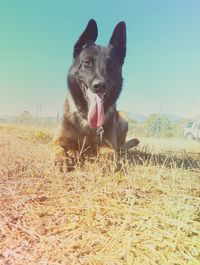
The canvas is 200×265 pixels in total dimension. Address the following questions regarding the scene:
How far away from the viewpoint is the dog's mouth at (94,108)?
242 centimetres

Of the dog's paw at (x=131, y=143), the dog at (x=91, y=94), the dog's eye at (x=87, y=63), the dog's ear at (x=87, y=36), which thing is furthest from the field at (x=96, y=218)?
the dog's paw at (x=131, y=143)

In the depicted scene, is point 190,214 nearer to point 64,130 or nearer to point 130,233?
point 130,233

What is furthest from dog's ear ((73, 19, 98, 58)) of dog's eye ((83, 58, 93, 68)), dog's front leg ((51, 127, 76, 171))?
dog's front leg ((51, 127, 76, 171))

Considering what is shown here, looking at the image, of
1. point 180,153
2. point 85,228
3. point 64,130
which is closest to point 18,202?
point 85,228

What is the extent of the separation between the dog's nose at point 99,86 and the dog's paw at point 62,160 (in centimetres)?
39

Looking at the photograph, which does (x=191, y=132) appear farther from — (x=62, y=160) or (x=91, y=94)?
(x=62, y=160)

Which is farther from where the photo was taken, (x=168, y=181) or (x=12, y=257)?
(x=168, y=181)

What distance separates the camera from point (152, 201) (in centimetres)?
150

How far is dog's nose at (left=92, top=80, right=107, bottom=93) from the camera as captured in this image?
232cm

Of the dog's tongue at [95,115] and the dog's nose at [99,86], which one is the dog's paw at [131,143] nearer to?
the dog's tongue at [95,115]

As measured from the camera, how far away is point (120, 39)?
2623 millimetres

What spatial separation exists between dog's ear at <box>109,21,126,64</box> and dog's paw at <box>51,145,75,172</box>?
765 millimetres

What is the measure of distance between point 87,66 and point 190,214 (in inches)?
51.5

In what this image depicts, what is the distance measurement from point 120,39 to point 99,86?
461 mm
